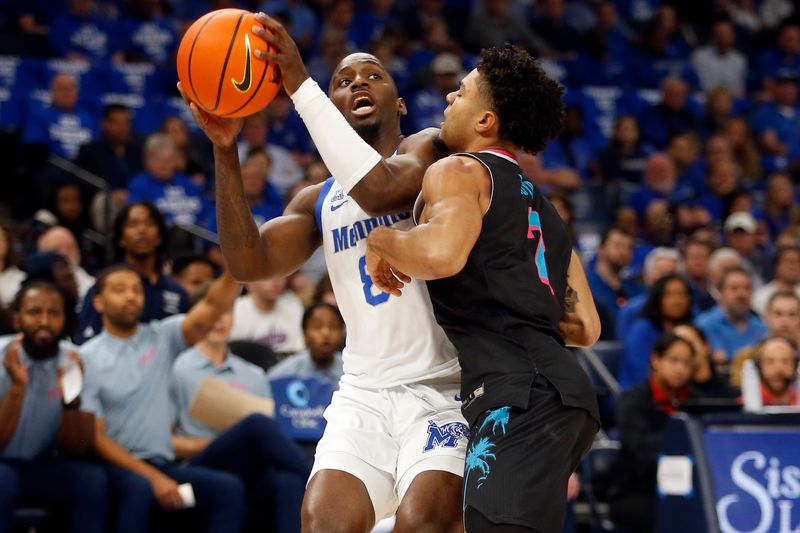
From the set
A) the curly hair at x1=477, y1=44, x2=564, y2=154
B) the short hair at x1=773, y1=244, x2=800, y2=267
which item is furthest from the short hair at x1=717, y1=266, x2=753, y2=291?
the curly hair at x1=477, y1=44, x2=564, y2=154

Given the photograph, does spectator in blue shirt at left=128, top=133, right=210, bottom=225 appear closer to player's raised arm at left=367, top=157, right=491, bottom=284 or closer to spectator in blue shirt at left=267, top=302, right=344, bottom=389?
spectator in blue shirt at left=267, top=302, right=344, bottom=389

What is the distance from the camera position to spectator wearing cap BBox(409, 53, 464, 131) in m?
12.4

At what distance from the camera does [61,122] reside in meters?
10.5

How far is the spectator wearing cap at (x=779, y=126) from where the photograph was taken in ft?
47.1

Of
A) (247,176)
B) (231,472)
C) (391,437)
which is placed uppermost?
(247,176)

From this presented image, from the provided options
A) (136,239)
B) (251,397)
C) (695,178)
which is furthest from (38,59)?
(695,178)

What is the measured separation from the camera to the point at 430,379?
13.0 ft

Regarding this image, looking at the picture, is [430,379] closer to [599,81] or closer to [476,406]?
[476,406]

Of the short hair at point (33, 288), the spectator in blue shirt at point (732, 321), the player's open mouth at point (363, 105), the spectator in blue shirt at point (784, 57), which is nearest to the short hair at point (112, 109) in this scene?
the short hair at point (33, 288)

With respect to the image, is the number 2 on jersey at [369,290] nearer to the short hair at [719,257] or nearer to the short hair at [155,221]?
the short hair at [155,221]

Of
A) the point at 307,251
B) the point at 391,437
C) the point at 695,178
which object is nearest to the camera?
the point at 391,437

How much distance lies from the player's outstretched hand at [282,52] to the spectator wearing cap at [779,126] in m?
11.5

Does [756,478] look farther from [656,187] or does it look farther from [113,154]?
[656,187]

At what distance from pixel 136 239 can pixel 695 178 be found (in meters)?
7.64
